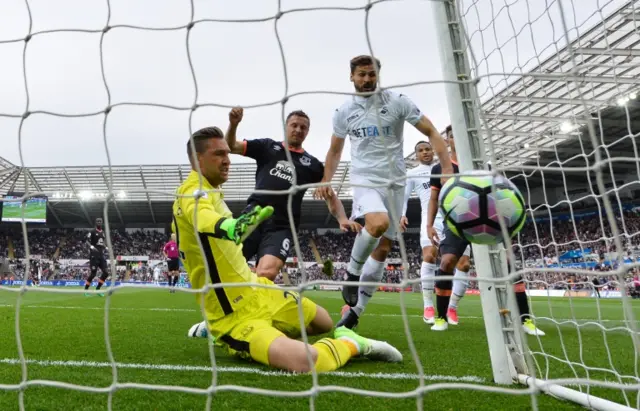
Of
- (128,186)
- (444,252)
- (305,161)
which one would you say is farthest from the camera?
(128,186)

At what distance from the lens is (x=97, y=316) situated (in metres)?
5.75

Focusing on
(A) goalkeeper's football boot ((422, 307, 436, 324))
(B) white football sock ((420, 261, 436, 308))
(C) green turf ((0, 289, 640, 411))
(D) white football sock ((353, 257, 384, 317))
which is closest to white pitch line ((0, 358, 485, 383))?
(C) green turf ((0, 289, 640, 411))

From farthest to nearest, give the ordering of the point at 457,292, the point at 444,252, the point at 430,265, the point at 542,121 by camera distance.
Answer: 1. the point at 430,265
2. the point at 457,292
3. the point at 444,252
4. the point at 542,121

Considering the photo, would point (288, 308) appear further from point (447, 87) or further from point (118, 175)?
point (118, 175)

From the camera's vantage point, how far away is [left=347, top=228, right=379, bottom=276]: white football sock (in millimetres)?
3699

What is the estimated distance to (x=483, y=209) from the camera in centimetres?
188

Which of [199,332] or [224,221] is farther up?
[224,221]

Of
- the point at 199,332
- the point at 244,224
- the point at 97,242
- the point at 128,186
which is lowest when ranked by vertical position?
the point at 199,332

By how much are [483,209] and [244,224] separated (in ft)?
3.05

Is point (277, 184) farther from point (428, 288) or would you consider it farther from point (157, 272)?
point (157, 272)

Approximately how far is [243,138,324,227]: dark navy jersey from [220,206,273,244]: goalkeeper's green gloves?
2182 millimetres

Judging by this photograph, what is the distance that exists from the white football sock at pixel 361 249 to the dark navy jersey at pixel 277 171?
0.69m

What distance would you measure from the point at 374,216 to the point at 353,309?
67 cm

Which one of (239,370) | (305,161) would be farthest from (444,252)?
(239,370)
